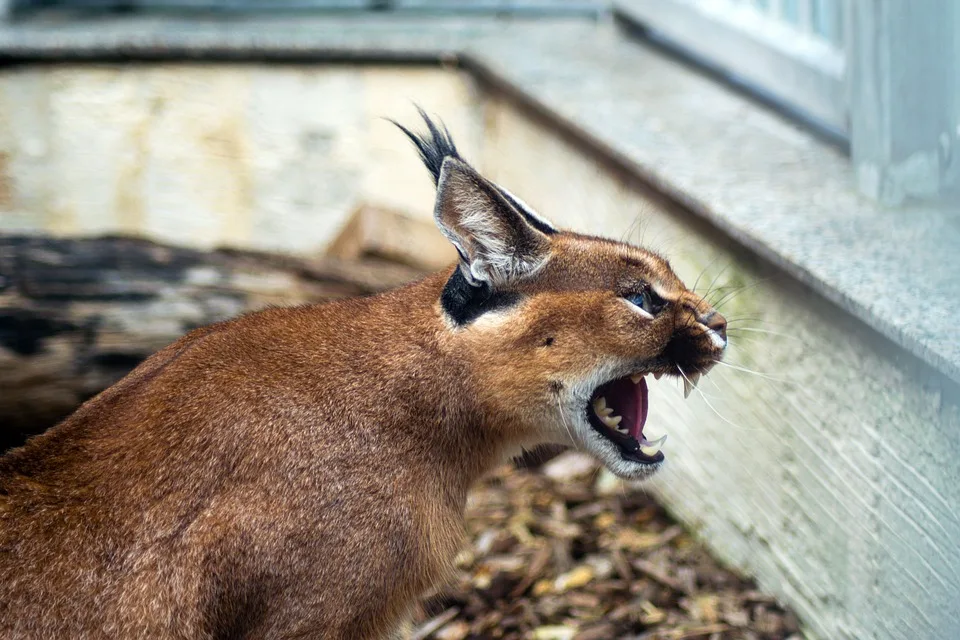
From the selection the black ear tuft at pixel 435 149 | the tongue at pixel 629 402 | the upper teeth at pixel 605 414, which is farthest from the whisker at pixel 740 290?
the black ear tuft at pixel 435 149

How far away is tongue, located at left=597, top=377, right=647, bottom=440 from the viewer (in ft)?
12.1

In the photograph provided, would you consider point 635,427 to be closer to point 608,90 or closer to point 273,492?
point 273,492

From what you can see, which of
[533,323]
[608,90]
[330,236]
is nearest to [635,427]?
[533,323]

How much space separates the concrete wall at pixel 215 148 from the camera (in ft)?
23.1

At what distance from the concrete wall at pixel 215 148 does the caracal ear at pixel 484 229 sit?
391 centimetres

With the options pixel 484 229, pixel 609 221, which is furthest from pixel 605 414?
pixel 609 221

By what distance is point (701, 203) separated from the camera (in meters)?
4.56

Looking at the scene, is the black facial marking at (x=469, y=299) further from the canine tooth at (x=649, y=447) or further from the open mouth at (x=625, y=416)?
the canine tooth at (x=649, y=447)

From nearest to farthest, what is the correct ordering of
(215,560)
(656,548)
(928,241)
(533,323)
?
(215,560) → (533,323) → (928,241) → (656,548)

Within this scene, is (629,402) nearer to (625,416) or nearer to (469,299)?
(625,416)

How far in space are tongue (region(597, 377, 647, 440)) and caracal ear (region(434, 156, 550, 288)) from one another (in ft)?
1.71

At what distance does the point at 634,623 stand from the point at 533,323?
4.90 ft

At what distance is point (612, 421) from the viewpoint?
3621 millimetres

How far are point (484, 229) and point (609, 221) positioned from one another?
235cm
